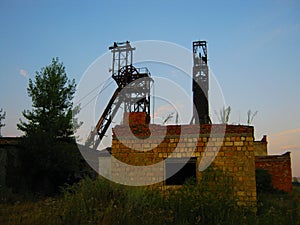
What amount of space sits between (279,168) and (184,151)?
35.8ft

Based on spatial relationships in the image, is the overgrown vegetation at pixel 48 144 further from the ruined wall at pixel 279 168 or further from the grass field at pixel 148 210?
the ruined wall at pixel 279 168

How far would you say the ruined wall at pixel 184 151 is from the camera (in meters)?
8.39

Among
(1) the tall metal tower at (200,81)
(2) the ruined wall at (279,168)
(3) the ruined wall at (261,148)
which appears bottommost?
(2) the ruined wall at (279,168)

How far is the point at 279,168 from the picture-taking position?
57.1ft

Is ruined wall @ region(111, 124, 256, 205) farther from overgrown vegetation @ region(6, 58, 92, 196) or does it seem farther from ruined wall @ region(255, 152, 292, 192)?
ruined wall @ region(255, 152, 292, 192)

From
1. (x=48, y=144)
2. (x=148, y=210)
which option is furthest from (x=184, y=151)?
(x=48, y=144)

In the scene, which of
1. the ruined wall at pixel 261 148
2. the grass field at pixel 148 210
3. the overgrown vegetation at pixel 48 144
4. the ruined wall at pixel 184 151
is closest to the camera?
the grass field at pixel 148 210

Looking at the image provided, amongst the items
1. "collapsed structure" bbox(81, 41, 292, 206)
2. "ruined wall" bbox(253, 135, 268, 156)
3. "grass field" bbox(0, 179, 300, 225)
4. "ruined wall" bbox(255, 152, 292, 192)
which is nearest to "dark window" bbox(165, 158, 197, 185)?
"collapsed structure" bbox(81, 41, 292, 206)

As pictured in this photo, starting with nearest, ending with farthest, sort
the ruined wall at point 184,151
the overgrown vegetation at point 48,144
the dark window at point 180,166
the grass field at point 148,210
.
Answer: the grass field at point 148,210, the ruined wall at point 184,151, the dark window at point 180,166, the overgrown vegetation at point 48,144

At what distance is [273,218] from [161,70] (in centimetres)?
818

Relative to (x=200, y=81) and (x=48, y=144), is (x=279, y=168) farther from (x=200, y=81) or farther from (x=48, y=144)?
(x=48, y=144)

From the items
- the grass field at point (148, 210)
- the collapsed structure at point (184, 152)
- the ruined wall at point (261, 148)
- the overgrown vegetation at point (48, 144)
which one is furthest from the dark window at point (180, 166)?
the ruined wall at point (261, 148)

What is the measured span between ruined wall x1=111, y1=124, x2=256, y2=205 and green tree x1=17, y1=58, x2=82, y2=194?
681 centimetres

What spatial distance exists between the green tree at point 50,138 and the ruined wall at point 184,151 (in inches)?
268
